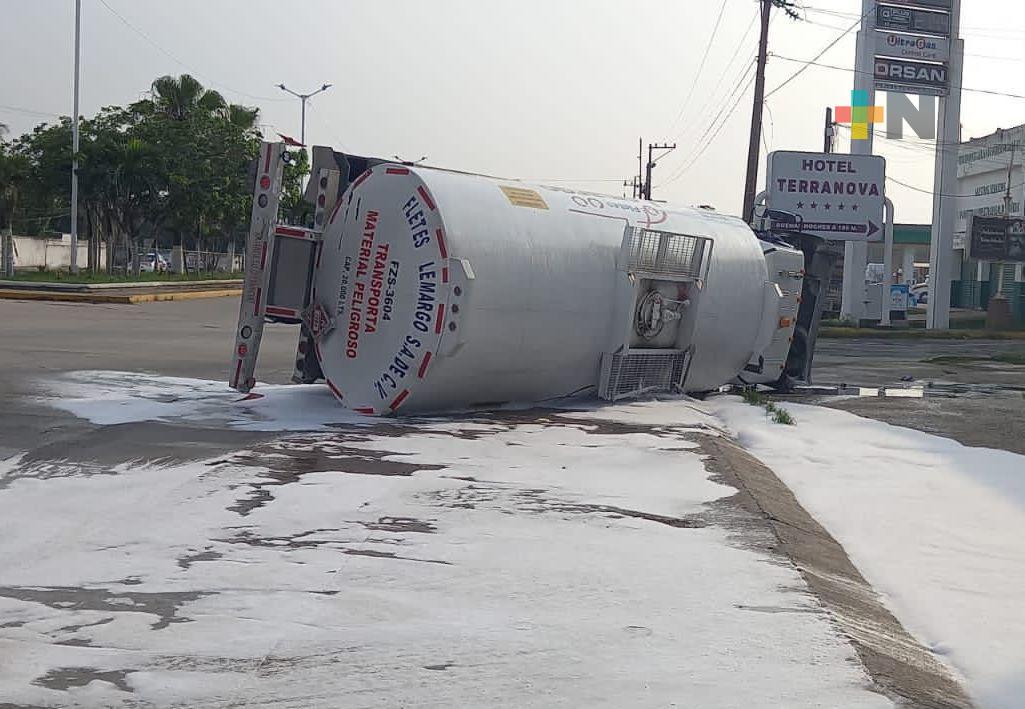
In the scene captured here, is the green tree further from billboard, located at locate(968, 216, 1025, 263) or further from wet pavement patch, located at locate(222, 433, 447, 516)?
wet pavement patch, located at locate(222, 433, 447, 516)

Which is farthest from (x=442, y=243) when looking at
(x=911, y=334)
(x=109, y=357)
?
(x=911, y=334)

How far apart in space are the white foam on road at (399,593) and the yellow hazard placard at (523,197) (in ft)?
11.2

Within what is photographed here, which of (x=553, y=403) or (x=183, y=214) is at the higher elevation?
(x=183, y=214)

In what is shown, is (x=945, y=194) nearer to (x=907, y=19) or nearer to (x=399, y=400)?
(x=907, y=19)

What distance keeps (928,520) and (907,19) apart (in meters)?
34.0

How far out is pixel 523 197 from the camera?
10891mm

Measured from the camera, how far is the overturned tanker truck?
32.6 feet

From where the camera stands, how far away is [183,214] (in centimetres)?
5628

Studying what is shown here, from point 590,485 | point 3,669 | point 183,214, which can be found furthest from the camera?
point 183,214

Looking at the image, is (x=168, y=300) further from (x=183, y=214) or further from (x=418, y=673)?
(x=418, y=673)

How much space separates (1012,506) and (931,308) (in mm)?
32137

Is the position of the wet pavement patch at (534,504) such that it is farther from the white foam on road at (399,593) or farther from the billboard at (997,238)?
the billboard at (997,238)

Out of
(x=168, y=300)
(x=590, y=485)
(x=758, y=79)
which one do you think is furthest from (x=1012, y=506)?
(x=168, y=300)

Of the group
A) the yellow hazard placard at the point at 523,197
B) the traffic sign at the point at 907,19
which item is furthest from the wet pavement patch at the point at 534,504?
the traffic sign at the point at 907,19
